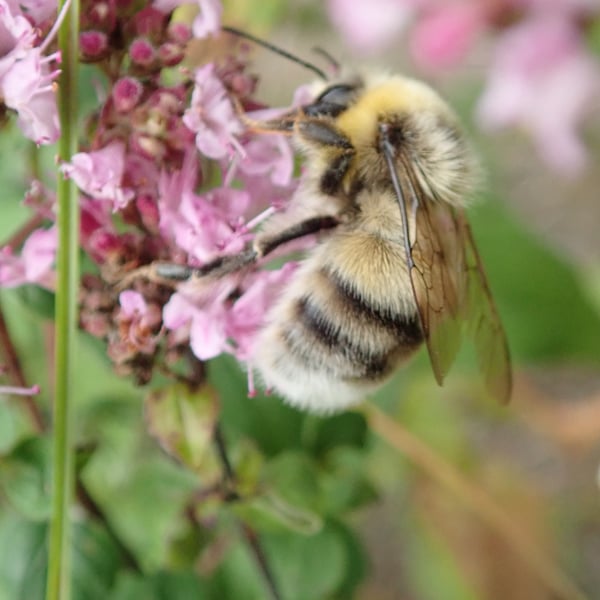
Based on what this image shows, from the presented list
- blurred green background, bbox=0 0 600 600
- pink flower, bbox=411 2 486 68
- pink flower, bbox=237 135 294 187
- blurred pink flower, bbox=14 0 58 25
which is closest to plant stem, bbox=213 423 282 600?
blurred green background, bbox=0 0 600 600

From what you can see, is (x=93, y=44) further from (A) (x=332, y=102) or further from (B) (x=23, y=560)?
(B) (x=23, y=560)

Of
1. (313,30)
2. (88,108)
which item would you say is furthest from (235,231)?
(313,30)

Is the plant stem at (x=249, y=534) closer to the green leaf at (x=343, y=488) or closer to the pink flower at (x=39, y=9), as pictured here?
the green leaf at (x=343, y=488)

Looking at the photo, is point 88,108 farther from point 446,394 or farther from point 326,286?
point 446,394

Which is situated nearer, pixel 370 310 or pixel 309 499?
pixel 370 310

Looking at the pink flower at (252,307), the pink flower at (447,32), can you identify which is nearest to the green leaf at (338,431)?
the pink flower at (252,307)
